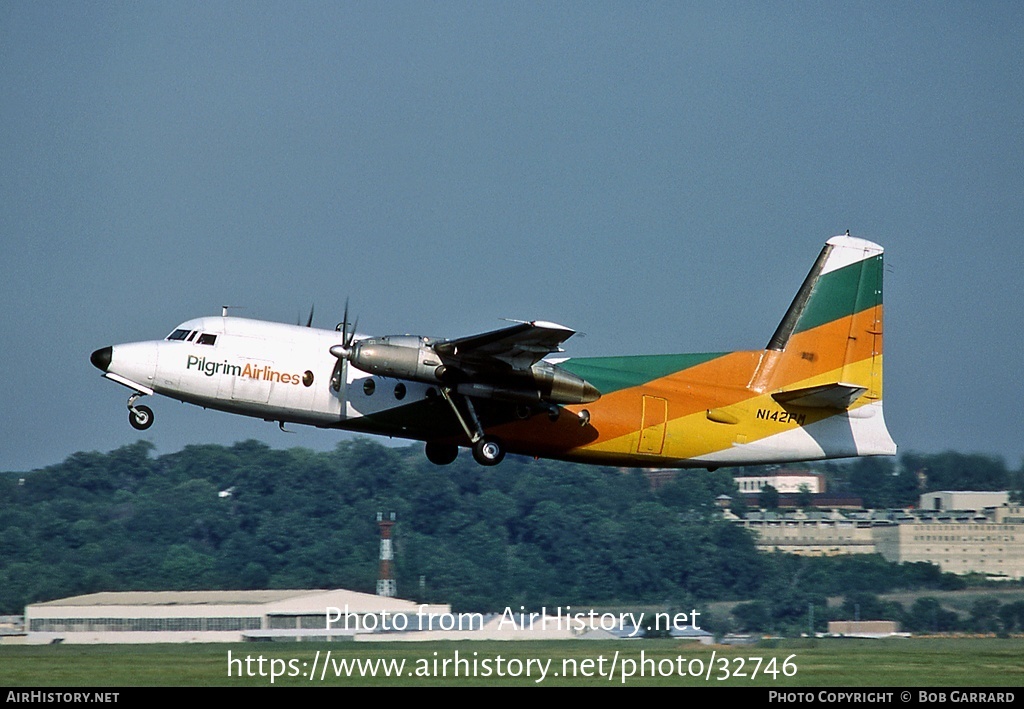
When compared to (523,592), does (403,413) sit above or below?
above

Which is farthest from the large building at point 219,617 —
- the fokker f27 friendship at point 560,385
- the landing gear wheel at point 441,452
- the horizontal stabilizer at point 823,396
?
the horizontal stabilizer at point 823,396

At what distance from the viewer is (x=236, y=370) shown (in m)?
18.5

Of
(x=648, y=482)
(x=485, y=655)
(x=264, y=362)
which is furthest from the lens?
(x=648, y=482)

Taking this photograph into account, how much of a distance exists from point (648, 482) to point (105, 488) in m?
12.8

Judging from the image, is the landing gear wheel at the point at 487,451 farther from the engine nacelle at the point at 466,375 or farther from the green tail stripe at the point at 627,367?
the green tail stripe at the point at 627,367

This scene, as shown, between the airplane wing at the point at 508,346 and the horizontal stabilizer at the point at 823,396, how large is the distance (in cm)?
396

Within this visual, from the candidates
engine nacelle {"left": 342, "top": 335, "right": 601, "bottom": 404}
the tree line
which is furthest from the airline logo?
the tree line

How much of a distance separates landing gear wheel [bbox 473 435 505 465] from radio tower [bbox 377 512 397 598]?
6850 mm

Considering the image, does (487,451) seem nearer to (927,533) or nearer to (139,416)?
(139,416)

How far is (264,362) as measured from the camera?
60.7ft

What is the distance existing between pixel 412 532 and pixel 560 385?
1203 cm

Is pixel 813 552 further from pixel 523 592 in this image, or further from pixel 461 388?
pixel 461 388

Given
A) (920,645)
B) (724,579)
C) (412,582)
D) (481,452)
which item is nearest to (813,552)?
(724,579)

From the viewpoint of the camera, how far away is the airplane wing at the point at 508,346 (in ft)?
57.2
